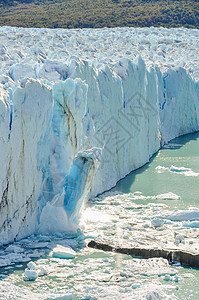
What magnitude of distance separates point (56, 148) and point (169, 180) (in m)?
3.72

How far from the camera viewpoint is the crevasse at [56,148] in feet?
22.4

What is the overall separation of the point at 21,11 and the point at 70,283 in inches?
1524

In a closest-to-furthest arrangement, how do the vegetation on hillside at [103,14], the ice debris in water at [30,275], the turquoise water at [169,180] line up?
the ice debris in water at [30,275], the turquoise water at [169,180], the vegetation on hillside at [103,14]

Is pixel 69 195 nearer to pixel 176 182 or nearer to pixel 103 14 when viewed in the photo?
pixel 176 182

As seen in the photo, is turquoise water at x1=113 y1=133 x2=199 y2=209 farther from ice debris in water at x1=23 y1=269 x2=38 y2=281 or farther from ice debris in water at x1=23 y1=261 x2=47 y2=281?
ice debris in water at x1=23 y1=269 x2=38 y2=281

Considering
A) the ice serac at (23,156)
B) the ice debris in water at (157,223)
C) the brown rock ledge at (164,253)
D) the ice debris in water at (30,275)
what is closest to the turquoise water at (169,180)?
the ice debris in water at (157,223)

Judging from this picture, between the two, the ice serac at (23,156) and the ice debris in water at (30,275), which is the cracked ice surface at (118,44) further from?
the ice debris in water at (30,275)

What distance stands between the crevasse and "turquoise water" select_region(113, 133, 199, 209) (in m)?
0.38

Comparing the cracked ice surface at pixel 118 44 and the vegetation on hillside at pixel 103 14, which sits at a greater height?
the vegetation on hillside at pixel 103 14

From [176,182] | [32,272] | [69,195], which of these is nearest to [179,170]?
[176,182]

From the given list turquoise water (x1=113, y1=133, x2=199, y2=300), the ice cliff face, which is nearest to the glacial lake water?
turquoise water (x1=113, y1=133, x2=199, y2=300)

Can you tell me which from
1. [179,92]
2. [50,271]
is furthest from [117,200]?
[179,92]

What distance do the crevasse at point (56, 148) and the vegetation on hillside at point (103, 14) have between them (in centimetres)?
2700

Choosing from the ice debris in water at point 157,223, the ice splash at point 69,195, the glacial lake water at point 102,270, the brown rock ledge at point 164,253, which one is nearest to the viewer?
the glacial lake water at point 102,270
